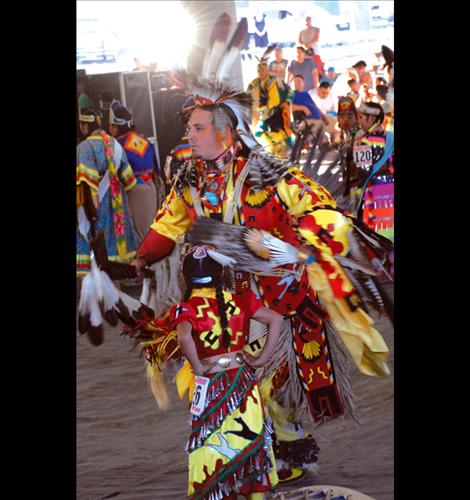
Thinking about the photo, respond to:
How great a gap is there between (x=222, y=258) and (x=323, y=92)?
0.89 metres

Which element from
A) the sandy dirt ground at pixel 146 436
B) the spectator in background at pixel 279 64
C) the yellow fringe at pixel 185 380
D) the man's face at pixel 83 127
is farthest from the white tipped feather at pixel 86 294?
the spectator in background at pixel 279 64

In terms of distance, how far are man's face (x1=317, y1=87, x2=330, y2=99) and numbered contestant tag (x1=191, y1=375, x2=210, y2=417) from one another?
133cm

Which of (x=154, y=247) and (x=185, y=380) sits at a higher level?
→ (x=154, y=247)

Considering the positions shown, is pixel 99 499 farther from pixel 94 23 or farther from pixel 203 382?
pixel 94 23

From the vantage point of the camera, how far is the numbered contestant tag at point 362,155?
14.7 feet

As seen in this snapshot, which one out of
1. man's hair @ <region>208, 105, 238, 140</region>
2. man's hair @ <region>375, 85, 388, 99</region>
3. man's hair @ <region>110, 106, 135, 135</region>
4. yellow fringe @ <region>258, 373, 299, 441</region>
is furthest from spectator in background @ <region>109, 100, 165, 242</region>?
man's hair @ <region>375, 85, 388, 99</region>

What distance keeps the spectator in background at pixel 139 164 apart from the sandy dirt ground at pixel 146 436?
0.50m

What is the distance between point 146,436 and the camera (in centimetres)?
440

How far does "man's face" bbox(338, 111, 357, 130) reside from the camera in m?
4.47

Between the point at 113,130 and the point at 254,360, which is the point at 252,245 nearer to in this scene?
the point at 254,360

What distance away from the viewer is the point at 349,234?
409 cm

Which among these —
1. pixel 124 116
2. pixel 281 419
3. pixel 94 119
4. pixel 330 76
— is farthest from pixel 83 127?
pixel 281 419

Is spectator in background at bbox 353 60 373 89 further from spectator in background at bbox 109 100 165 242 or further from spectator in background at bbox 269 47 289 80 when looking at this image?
spectator in background at bbox 109 100 165 242

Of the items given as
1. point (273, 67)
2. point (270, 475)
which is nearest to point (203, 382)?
point (270, 475)
